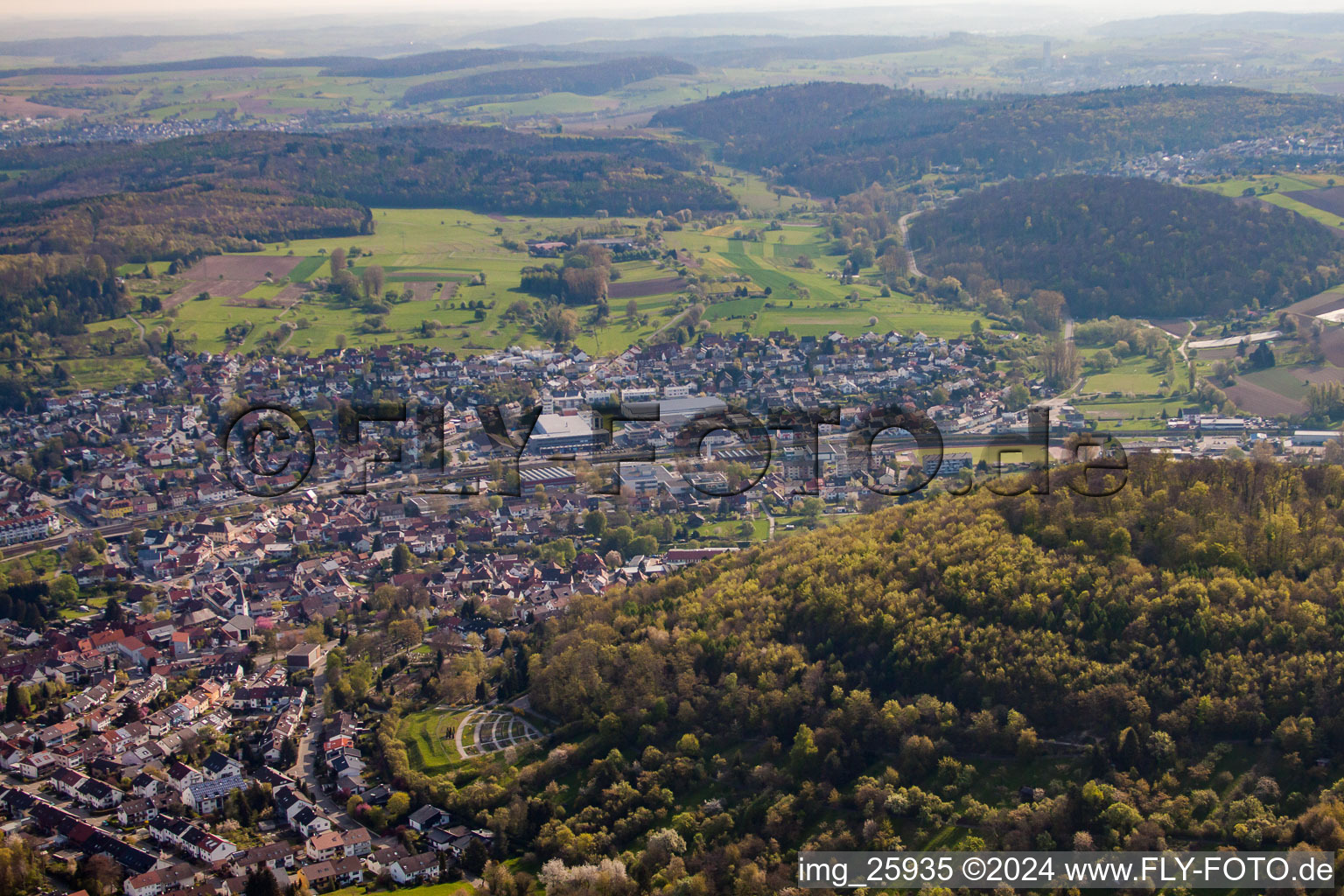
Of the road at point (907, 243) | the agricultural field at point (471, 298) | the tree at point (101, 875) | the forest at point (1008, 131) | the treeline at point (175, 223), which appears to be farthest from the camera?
the forest at point (1008, 131)

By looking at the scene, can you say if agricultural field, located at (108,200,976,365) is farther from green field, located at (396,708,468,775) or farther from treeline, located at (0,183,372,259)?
green field, located at (396,708,468,775)

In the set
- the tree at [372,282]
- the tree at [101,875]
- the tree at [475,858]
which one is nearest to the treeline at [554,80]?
the tree at [372,282]

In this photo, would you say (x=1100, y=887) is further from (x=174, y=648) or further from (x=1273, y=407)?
(x=1273, y=407)

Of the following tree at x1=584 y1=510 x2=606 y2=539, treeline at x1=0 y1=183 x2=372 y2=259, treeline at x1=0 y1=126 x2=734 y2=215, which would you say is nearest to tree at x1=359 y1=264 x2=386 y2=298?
treeline at x1=0 y1=183 x2=372 y2=259

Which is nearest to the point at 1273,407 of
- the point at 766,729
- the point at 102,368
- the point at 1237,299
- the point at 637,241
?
the point at 1237,299

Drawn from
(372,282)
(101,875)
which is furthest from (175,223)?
(101,875)

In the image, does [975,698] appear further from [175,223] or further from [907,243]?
[175,223]

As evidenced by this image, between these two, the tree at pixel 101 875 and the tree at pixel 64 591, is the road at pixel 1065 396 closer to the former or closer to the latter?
the tree at pixel 64 591
